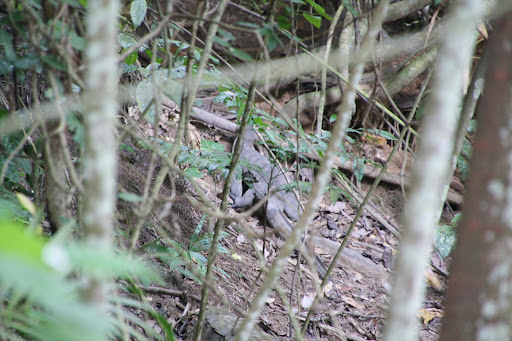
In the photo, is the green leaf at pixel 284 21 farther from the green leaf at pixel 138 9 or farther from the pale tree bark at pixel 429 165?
the pale tree bark at pixel 429 165

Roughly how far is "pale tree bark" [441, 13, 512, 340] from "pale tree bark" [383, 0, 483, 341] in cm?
10

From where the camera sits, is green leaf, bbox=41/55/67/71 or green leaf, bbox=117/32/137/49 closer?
green leaf, bbox=41/55/67/71

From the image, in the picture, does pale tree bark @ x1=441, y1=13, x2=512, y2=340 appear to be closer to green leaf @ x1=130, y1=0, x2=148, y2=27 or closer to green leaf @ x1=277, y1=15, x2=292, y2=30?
green leaf @ x1=277, y1=15, x2=292, y2=30

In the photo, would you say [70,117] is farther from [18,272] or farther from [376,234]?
[376,234]

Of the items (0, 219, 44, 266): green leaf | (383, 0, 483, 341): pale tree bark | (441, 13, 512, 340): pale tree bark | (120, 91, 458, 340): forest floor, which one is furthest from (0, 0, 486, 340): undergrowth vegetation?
(441, 13, 512, 340): pale tree bark

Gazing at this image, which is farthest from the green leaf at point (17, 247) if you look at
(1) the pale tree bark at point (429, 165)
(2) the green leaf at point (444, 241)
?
(2) the green leaf at point (444, 241)

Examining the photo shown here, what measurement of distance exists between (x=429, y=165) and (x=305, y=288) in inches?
101

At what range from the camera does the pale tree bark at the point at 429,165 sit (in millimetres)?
725

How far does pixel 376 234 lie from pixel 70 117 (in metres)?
3.85

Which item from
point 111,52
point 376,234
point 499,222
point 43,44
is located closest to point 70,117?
point 43,44

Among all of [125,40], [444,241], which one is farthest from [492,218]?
[125,40]

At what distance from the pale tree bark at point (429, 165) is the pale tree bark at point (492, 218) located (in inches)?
4.0

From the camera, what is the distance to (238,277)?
9.82ft

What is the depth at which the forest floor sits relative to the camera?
2.33 m
